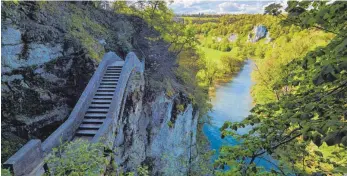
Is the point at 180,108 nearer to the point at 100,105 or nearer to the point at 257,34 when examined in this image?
the point at 100,105

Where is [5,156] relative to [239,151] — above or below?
below


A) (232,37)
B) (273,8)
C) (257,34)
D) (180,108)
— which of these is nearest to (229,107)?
(180,108)

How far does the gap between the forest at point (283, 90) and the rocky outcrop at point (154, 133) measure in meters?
0.66

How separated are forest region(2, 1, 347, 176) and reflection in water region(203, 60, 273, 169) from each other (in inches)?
95.4

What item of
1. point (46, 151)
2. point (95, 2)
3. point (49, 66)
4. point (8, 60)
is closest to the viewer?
point (46, 151)

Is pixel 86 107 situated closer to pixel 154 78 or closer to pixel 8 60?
pixel 8 60

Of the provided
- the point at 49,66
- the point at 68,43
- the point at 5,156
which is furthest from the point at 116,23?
the point at 5,156

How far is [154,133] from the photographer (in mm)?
13539

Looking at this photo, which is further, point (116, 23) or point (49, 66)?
point (116, 23)

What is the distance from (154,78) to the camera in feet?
47.4

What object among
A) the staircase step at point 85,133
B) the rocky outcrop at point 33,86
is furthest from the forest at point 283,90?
the rocky outcrop at point 33,86

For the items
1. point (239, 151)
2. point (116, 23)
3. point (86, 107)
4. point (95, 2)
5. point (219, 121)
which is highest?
point (95, 2)

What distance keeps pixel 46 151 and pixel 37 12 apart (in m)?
5.82

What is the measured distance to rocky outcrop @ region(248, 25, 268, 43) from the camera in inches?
2134
